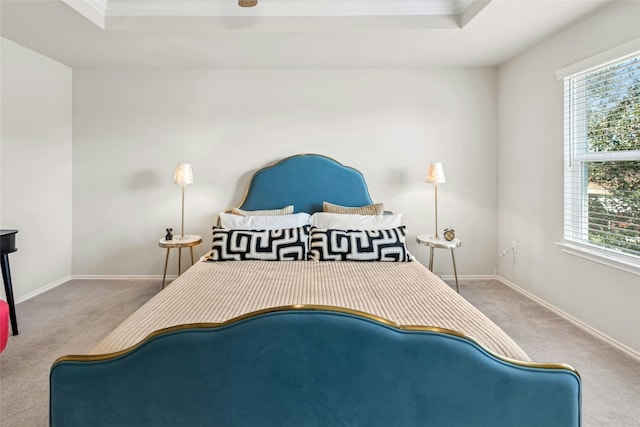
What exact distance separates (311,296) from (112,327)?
6.01 ft

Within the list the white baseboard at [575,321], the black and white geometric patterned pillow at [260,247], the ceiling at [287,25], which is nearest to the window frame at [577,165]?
the ceiling at [287,25]

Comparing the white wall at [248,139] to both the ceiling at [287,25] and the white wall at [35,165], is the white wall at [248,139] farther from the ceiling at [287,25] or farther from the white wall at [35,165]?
the ceiling at [287,25]

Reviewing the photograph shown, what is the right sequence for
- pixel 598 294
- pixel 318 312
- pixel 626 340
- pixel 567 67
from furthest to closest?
pixel 567 67, pixel 598 294, pixel 626 340, pixel 318 312

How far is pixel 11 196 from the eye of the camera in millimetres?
3223

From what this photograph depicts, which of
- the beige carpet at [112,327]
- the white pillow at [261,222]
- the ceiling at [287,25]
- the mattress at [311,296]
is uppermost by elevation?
the ceiling at [287,25]

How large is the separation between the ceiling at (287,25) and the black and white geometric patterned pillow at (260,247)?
5.63 ft

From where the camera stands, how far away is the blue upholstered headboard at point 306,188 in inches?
149

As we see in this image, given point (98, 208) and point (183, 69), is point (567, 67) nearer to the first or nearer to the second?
point (183, 69)

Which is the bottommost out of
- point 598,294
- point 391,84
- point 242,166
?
point 598,294

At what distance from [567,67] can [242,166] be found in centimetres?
317

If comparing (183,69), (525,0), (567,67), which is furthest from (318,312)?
(183,69)

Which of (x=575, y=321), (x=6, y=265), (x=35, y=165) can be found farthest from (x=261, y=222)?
(x=575, y=321)

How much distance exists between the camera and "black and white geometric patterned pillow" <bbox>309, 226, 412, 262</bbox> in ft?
9.33

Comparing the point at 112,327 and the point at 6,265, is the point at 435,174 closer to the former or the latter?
the point at 112,327
